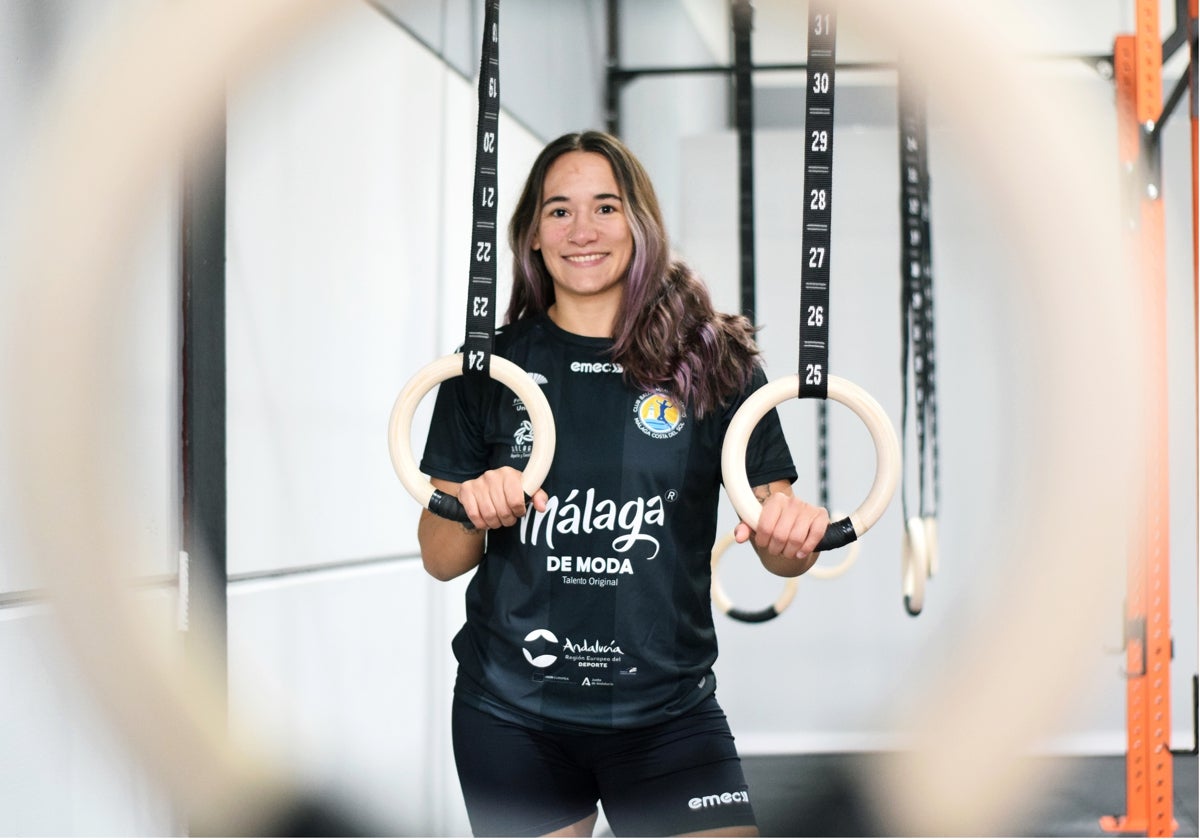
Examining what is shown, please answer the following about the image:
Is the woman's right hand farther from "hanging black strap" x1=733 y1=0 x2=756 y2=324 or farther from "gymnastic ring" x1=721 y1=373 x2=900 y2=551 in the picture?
"hanging black strap" x1=733 y1=0 x2=756 y2=324

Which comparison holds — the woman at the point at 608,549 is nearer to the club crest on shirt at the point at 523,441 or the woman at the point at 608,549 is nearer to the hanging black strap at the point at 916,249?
the club crest on shirt at the point at 523,441

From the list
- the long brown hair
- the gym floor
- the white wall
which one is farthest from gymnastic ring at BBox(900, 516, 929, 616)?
the white wall

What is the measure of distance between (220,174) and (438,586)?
4.57 feet

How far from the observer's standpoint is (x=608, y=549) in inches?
56.8

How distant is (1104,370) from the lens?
1.51m

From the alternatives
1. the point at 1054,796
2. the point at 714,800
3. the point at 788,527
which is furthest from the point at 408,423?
the point at 1054,796

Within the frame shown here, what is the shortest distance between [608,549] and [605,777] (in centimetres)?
26

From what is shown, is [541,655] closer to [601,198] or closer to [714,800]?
A: [714,800]

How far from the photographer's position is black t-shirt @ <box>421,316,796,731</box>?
1.43 m

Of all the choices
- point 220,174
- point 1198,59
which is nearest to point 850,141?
point 1198,59

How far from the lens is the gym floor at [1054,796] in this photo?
3635mm

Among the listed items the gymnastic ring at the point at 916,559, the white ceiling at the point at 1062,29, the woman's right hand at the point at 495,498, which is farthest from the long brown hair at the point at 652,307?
the white ceiling at the point at 1062,29

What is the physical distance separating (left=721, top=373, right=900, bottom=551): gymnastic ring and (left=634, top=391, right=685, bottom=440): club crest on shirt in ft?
0.26

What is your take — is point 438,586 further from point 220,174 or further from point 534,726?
point 534,726
